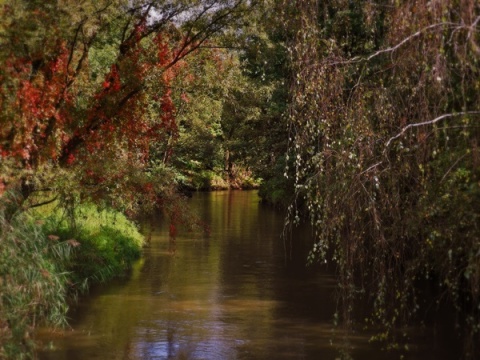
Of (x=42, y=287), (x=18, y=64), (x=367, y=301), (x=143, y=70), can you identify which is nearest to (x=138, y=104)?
(x=143, y=70)

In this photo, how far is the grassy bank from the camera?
23.2ft

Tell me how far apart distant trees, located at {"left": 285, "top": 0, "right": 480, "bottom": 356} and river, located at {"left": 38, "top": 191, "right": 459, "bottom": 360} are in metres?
1.30

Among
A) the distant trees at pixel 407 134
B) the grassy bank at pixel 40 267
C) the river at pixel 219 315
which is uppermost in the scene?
the distant trees at pixel 407 134

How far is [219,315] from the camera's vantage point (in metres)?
11.9

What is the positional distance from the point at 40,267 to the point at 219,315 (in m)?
4.50

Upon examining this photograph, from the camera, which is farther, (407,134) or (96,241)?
(96,241)

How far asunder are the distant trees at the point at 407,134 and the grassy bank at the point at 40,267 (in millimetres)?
2988

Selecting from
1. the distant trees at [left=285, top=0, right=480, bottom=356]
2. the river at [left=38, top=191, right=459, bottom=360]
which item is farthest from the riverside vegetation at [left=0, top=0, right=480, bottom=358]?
the river at [left=38, top=191, right=459, bottom=360]

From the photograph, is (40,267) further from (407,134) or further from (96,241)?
(96,241)

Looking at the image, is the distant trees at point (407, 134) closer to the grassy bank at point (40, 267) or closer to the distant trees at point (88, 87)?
the grassy bank at point (40, 267)

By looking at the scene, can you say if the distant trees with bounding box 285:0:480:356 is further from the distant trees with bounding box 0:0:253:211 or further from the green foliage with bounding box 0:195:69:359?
the distant trees with bounding box 0:0:253:211

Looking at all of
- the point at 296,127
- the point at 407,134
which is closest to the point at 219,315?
the point at 296,127

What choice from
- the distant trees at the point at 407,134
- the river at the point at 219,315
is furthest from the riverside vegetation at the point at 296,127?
the river at the point at 219,315

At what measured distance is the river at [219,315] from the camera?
9.86 m
